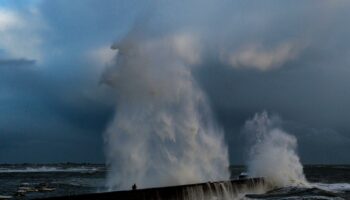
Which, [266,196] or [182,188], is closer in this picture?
[182,188]

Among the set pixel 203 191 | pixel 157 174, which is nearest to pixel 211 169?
pixel 157 174

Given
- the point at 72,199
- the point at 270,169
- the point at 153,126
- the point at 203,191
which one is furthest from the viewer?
the point at 270,169

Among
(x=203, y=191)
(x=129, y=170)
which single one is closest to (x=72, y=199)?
(x=203, y=191)

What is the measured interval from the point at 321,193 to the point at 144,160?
13.0m

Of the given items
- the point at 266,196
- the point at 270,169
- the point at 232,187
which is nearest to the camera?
the point at 232,187

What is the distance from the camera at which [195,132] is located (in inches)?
1232

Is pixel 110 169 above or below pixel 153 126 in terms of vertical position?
below

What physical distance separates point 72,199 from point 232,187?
13229mm

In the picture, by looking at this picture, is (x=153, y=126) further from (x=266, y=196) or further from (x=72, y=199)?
(x=72, y=199)

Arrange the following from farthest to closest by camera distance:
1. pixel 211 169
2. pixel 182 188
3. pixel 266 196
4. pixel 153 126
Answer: pixel 211 169 < pixel 266 196 < pixel 153 126 < pixel 182 188

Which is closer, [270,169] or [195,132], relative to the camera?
[195,132]

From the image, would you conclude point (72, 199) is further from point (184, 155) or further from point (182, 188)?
point (184, 155)

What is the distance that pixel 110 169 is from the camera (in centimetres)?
2853

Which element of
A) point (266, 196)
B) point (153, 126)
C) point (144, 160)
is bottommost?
point (266, 196)
